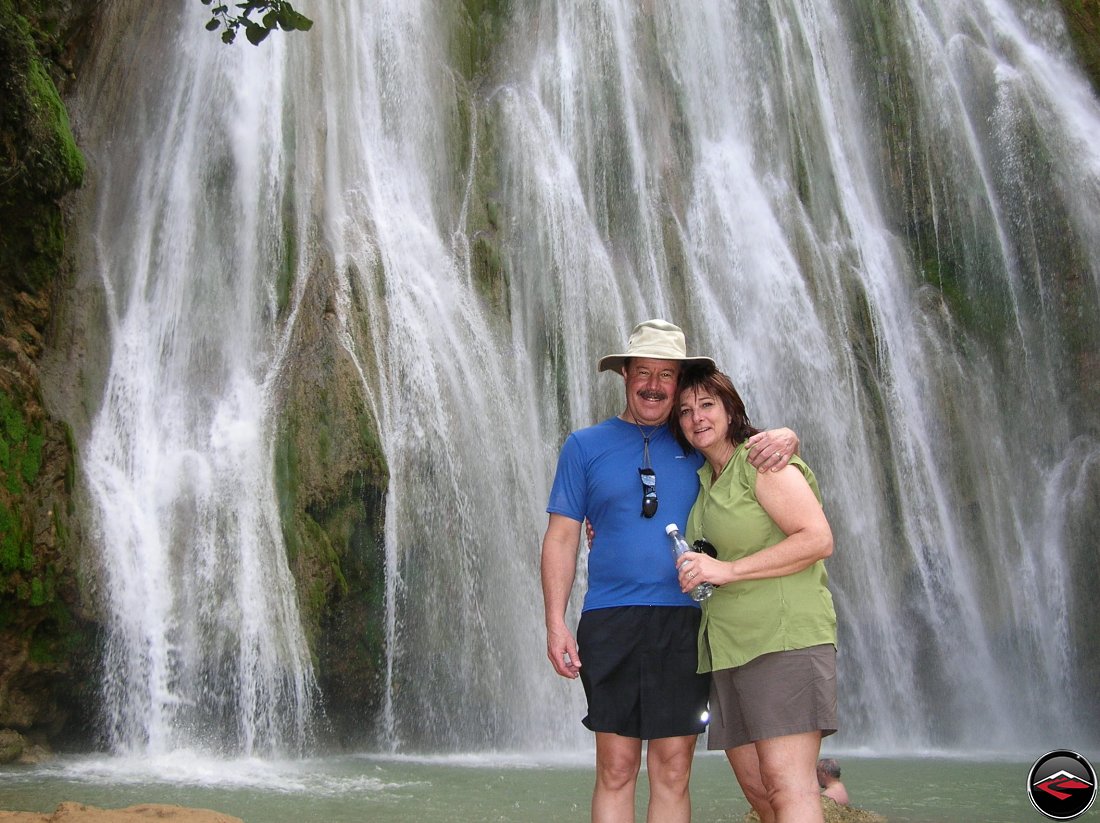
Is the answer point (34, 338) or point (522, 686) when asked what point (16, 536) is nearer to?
point (34, 338)

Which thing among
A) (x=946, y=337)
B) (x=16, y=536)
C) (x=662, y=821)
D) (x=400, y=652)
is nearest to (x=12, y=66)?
(x=16, y=536)

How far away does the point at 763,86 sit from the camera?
1638 cm

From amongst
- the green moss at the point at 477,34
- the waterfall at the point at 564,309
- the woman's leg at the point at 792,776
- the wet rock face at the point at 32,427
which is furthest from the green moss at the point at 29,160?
the woman's leg at the point at 792,776

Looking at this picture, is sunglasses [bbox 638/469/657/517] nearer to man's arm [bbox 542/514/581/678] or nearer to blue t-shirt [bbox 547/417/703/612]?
blue t-shirt [bbox 547/417/703/612]

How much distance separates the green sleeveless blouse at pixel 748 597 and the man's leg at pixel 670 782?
0.27 meters

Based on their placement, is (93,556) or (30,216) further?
(30,216)

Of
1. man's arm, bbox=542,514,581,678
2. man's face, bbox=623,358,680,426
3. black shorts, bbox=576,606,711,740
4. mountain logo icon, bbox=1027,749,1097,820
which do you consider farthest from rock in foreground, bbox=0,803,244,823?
mountain logo icon, bbox=1027,749,1097,820

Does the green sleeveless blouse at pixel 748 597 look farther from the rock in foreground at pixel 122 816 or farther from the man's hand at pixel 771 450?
the rock in foreground at pixel 122 816

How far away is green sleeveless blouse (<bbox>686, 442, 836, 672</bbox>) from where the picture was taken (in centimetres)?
344

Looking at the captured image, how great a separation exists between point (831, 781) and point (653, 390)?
11.5ft

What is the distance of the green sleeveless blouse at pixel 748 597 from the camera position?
11.3 feet

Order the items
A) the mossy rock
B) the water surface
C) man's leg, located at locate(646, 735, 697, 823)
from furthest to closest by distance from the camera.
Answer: the water surface, the mossy rock, man's leg, located at locate(646, 735, 697, 823)

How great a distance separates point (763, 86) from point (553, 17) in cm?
316

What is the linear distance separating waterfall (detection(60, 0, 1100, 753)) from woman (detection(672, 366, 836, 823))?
6472 mm
